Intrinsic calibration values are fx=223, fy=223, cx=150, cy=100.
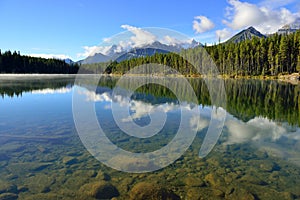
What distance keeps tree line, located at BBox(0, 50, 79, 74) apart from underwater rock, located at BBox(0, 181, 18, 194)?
14483 centimetres

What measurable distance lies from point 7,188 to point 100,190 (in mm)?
2955

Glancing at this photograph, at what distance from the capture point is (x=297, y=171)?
854 centimetres

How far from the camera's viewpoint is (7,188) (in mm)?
7004

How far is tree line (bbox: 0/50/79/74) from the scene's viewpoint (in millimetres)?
131250

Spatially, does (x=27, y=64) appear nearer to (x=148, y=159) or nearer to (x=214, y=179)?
(x=148, y=159)

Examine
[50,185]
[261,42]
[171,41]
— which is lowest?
[50,185]

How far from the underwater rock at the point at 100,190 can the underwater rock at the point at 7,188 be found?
2055 mm

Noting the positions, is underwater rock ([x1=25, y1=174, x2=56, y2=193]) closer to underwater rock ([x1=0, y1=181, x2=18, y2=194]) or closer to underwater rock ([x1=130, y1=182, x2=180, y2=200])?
underwater rock ([x1=0, y1=181, x2=18, y2=194])

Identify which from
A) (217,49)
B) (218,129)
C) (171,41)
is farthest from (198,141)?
(217,49)

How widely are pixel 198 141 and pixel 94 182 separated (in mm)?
6528

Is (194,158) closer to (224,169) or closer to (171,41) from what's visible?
(224,169)

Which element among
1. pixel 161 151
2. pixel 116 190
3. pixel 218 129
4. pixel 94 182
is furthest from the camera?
pixel 218 129

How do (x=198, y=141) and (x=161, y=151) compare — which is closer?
(x=161, y=151)

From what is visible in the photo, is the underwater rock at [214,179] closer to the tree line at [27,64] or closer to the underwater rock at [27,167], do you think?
the underwater rock at [27,167]
